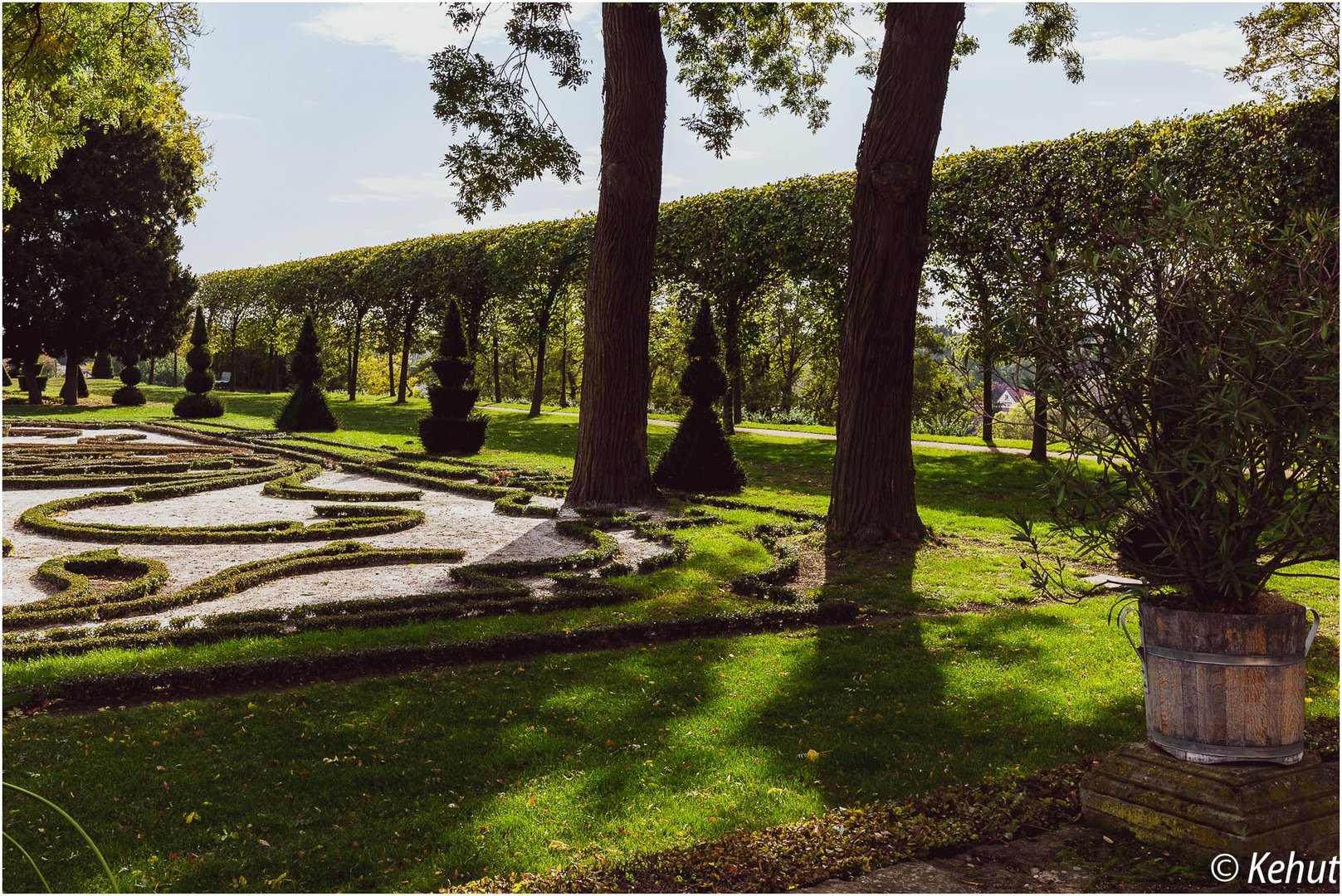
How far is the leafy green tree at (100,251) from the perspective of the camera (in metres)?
27.7

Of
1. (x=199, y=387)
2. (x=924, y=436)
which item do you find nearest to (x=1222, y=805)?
(x=924, y=436)

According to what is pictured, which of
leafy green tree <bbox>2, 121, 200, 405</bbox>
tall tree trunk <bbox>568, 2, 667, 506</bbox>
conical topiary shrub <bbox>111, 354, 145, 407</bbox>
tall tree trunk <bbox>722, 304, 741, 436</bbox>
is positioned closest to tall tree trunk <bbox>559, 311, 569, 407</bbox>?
tall tree trunk <bbox>722, 304, 741, 436</bbox>

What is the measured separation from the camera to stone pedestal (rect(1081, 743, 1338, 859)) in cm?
358

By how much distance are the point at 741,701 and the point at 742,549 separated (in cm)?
458

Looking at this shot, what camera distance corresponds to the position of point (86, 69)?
12047mm

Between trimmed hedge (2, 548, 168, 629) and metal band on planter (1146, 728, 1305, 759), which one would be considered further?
trimmed hedge (2, 548, 168, 629)

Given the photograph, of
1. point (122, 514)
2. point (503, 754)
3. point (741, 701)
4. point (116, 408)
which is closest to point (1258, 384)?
point (741, 701)

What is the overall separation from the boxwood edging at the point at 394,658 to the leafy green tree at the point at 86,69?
202 inches

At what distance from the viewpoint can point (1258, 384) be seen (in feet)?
11.8

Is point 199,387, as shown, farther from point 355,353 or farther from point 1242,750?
point 1242,750

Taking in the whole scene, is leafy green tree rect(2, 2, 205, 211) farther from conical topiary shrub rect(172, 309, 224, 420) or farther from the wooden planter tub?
conical topiary shrub rect(172, 309, 224, 420)

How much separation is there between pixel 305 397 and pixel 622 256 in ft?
44.9

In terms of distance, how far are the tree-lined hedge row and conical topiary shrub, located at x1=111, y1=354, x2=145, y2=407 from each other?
23.3 feet

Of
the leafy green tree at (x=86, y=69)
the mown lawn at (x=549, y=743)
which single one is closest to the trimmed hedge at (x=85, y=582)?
the mown lawn at (x=549, y=743)
